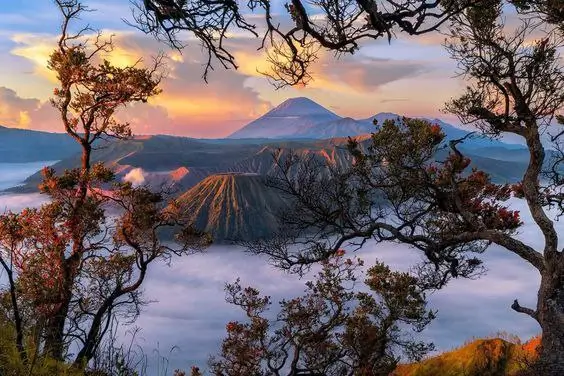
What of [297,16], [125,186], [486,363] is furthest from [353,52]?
[486,363]

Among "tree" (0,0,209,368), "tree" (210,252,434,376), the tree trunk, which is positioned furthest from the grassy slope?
"tree" (0,0,209,368)

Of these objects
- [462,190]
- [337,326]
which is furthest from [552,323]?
[337,326]

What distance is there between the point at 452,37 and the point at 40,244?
13562 mm

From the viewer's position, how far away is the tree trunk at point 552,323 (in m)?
9.84

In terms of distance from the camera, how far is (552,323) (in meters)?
10.4

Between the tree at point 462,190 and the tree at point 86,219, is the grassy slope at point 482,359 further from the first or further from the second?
the tree at point 86,219

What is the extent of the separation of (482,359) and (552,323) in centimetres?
726

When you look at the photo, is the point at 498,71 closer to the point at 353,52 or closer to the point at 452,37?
the point at 452,37

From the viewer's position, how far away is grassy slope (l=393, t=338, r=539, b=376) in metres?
16.3

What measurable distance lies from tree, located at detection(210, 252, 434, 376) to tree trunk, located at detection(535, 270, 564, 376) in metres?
6.89

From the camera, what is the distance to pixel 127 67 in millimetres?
16281

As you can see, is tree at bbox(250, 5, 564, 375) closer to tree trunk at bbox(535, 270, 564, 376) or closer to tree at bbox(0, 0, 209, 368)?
tree trunk at bbox(535, 270, 564, 376)

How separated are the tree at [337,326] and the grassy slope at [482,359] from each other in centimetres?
83

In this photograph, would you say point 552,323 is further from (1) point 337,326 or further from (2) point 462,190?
(1) point 337,326
